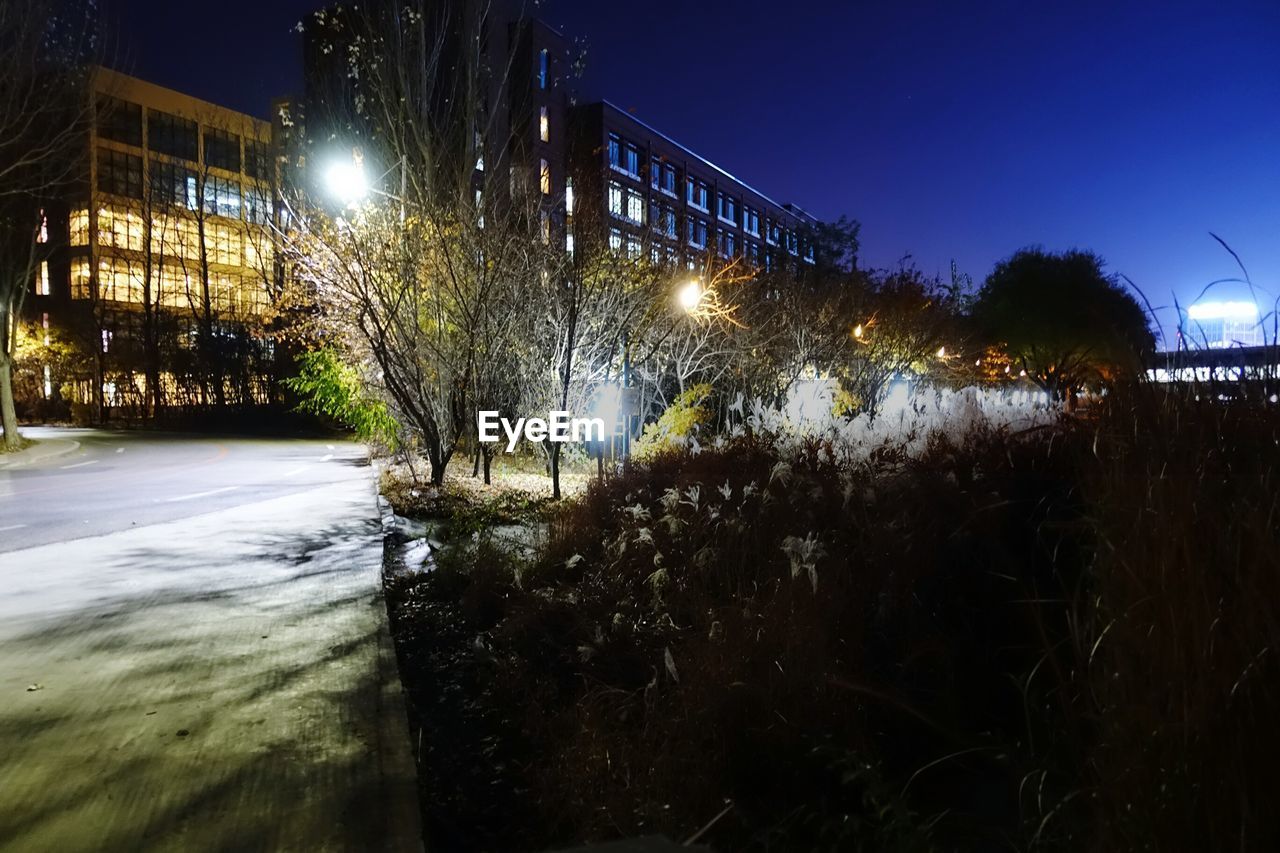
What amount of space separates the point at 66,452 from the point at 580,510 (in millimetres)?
22146

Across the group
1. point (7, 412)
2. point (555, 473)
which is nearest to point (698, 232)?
point (7, 412)

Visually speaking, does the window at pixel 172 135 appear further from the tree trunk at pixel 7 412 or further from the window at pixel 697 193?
the tree trunk at pixel 7 412

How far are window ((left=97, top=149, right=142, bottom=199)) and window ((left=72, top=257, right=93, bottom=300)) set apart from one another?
5157mm

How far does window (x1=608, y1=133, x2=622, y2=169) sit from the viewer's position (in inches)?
2264

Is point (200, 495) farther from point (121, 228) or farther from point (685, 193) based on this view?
point (685, 193)

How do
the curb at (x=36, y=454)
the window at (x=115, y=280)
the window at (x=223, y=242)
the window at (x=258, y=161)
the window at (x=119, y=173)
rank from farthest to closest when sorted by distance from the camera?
the window at (x=119, y=173), the window at (x=223, y=242), the window at (x=115, y=280), the window at (x=258, y=161), the curb at (x=36, y=454)

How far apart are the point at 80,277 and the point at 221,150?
44.8ft

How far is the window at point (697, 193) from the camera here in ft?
226

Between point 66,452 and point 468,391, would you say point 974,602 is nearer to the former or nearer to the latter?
point 468,391

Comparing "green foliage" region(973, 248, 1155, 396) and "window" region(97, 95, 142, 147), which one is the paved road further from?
"window" region(97, 95, 142, 147)

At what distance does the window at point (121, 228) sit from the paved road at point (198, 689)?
46.5 meters

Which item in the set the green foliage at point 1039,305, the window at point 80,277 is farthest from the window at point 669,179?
the window at point 80,277

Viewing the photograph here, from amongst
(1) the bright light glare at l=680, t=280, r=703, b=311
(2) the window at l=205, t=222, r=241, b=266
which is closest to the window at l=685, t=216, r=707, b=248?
(2) the window at l=205, t=222, r=241, b=266

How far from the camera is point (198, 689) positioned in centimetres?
503
